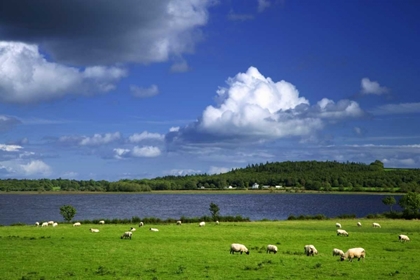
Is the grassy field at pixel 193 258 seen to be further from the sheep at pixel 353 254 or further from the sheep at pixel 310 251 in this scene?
the sheep at pixel 353 254

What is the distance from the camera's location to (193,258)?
3142 centimetres

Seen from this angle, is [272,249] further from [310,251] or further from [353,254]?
[353,254]

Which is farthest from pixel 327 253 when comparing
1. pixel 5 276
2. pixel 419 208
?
pixel 419 208

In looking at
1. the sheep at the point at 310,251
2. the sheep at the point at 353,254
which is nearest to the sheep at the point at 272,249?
the sheep at the point at 310,251

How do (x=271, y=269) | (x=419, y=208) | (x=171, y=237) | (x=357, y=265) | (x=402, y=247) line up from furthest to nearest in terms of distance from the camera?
(x=419, y=208) → (x=171, y=237) → (x=402, y=247) → (x=357, y=265) → (x=271, y=269)

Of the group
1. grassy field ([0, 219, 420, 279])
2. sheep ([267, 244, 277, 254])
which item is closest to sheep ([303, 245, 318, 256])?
grassy field ([0, 219, 420, 279])

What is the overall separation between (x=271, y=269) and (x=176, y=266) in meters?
6.08

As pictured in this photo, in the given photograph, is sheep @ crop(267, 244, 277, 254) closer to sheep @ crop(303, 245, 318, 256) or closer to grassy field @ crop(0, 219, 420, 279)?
grassy field @ crop(0, 219, 420, 279)

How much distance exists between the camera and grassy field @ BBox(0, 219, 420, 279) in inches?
998

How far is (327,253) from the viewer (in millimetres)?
35219

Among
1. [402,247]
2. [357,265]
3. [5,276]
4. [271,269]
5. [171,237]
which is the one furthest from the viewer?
[171,237]

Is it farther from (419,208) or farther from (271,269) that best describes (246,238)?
(419,208)

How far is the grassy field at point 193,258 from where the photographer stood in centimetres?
2534

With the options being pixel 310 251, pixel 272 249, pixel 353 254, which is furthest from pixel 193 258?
pixel 353 254
